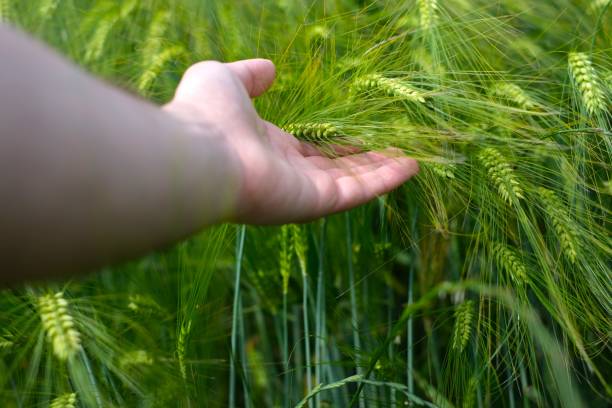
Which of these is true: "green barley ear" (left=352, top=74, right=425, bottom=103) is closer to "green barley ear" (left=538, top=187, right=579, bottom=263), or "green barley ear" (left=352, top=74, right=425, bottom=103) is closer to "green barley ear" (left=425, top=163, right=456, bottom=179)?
"green barley ear" (left=425, top=163, right=456, bottom=179)

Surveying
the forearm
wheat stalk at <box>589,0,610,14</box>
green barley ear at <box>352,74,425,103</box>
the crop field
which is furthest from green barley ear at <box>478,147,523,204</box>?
the forearm

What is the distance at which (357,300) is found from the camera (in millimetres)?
1267

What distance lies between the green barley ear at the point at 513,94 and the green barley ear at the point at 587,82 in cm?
6

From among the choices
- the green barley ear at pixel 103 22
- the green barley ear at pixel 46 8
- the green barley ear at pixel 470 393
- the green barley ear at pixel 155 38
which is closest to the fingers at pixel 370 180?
the green barley ear at pixel 470 393

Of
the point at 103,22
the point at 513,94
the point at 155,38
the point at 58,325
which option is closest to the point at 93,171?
the point at 58,325

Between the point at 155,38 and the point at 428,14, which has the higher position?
the point at 155,38

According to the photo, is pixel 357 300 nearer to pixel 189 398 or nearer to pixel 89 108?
pixel 189 398

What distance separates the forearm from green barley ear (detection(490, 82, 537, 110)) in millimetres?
501

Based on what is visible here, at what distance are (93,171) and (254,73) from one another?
42 cm

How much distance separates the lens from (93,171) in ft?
1.89

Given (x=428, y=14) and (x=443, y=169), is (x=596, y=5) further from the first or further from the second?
(x=443, y=169)

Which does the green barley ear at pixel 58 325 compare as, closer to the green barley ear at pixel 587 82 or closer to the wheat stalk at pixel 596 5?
the green barley ear at pixel 587 82

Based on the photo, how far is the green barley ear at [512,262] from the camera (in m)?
0.94

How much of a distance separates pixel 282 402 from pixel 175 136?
75 cm
